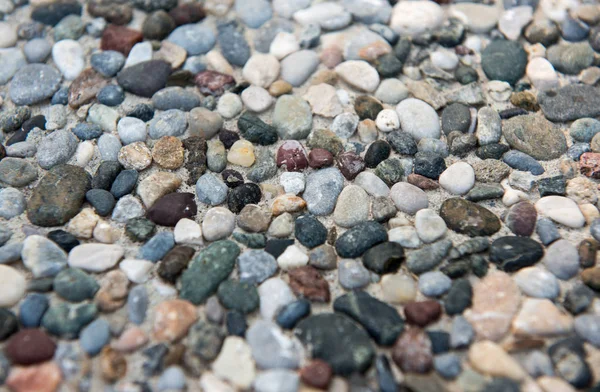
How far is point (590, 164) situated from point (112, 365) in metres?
1.14

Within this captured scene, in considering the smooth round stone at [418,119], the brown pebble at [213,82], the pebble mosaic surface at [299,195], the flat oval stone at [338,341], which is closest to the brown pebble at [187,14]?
the pebble mosaic surface at [299,195]

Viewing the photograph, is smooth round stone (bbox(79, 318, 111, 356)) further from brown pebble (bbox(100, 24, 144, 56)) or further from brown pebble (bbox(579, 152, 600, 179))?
brown pebble (bbox(579, 152, 600, 179))

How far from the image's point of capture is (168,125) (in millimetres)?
1375

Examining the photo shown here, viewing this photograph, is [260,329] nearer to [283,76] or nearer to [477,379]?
[477,379]

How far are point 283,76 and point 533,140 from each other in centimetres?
69

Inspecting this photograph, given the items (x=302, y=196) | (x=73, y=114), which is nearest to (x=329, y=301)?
(x=302, y=196)

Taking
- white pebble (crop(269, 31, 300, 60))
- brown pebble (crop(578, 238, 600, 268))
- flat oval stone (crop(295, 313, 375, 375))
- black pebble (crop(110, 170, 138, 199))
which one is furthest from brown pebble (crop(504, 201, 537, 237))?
black pebble (crop(110, 170, 138, 199))

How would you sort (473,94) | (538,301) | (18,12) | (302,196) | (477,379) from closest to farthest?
1. (477,379)
2. (538,301)
3. (302,196)
4. (473,94)
5. (18,12)

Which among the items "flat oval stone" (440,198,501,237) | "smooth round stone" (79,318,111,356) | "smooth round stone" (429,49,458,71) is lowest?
"smooth round stone" (79,318,111,356)

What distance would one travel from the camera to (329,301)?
1.07m

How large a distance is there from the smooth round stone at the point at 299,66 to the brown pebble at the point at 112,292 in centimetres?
73

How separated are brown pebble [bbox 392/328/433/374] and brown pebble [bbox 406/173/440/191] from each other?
15.5 inches

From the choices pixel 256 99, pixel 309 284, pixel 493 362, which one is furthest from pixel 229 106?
pixel 493 362

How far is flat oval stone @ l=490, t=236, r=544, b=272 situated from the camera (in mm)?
1091
